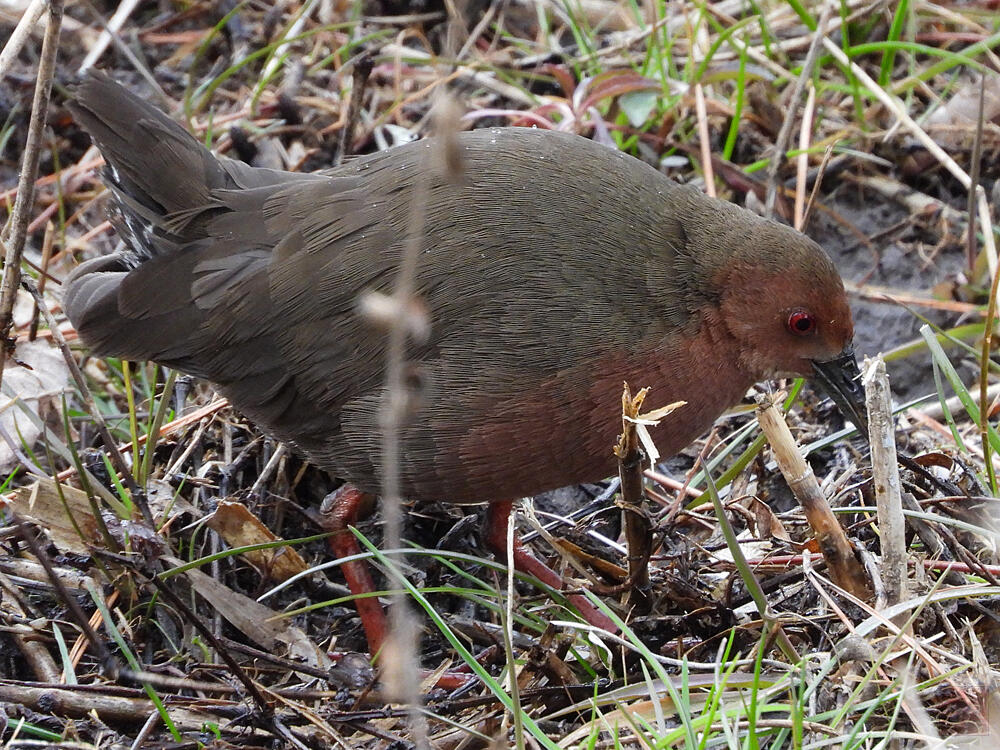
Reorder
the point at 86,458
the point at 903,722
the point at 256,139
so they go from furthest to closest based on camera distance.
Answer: the point at 256,139 < the point at 86,458 < the point at 903,722

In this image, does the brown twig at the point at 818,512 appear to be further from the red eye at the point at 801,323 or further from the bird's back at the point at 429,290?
the red eye at the point at 801,323

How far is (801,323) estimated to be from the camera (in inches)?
135

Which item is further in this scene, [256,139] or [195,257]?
[256,139]

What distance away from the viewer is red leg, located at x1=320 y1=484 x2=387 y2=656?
11.5ft

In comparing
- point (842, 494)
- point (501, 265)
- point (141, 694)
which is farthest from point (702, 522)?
point (141, 694)

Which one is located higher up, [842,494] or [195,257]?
[195,257]

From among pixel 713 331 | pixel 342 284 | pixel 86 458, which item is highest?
pixel 342 284

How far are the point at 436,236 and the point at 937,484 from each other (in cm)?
151

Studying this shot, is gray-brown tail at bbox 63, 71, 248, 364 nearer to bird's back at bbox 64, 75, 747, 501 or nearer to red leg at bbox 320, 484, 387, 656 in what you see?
bird's back at bbox 64, 75, 747, 501

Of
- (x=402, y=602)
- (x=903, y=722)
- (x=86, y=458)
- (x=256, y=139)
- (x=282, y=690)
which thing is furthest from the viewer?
(x=256, y=139)

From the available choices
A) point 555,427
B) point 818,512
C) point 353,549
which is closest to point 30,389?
point 353,549

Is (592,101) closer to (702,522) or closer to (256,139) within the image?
(256,139)

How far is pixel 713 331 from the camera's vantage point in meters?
3.40

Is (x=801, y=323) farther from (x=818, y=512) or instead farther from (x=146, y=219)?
(x=146, y=219)
